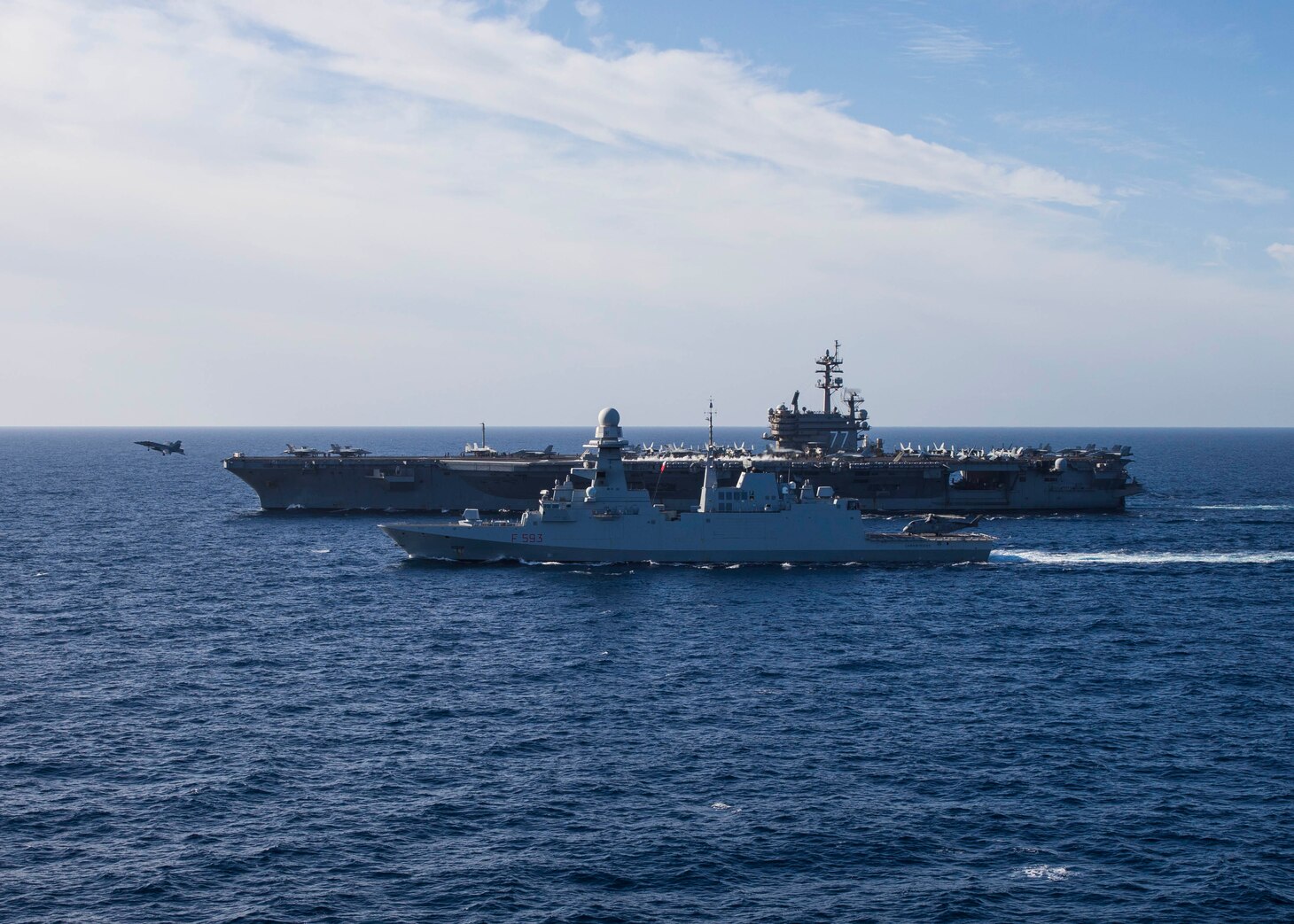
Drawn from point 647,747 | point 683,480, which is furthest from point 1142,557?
point 647,747

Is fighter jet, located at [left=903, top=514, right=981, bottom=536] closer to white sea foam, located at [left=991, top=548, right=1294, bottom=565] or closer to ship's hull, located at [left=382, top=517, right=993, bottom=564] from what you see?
ship's hull, located at [left=382, top=517, right=993, bottom=564]

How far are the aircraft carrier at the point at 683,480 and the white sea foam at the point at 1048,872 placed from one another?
161ft

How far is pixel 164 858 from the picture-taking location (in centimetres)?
1911

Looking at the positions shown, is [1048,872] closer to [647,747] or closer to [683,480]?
[647,747]

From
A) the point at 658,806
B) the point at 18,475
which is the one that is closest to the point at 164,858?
the point at 658,806

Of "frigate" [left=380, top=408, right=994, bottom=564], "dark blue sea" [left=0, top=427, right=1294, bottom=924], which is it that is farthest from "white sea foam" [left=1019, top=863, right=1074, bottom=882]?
"frigate" [left=380, top=408, right=994, bottom=564]

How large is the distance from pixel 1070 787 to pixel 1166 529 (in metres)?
45.7

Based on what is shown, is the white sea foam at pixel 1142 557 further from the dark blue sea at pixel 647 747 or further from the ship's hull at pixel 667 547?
the dark blue sea at pixel 647 747

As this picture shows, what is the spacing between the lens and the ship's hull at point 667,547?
163 ft

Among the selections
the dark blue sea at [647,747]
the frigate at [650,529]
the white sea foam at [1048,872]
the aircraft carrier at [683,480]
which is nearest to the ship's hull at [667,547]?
the frigate at [650,529]

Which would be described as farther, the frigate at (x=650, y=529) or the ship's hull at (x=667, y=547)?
the ship's hull at (x=667, y=547)

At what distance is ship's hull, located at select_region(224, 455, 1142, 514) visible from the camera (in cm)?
6938

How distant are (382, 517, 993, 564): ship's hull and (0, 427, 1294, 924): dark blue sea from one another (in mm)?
1880

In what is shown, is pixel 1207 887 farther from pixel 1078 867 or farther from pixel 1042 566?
pixel 1042 566
